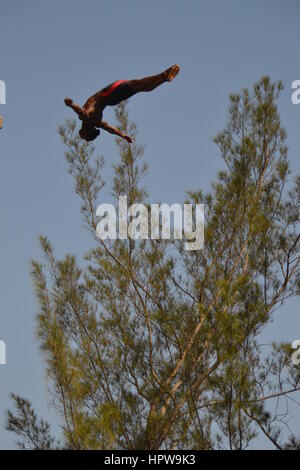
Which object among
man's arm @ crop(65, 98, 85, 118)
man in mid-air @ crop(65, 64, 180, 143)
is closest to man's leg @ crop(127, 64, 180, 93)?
man in mid-air @ crop(65, 64, 180, 143)

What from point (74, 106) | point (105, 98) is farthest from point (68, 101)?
point (105, 98)

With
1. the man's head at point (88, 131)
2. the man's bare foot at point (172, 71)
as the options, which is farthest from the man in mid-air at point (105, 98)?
the man's bare foot at point (172, 71)

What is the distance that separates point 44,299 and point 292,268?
171cm

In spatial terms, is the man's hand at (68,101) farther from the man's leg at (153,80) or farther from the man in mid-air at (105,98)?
the man's leg at (153,80)

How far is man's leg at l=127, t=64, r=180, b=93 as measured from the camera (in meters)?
4.92

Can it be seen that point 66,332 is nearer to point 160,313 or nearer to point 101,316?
point 101,316

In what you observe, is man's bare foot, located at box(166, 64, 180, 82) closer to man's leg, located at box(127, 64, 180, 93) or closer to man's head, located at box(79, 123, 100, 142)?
man's leg, located at box(127, 64, 180, 93)

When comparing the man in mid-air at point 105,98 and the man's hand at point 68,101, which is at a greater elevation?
the man in mid-air at point 105,98

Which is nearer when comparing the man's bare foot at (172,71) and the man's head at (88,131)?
the man's bare foot at (172,71)

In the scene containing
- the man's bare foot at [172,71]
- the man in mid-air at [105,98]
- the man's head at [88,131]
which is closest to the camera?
the man's bare foot at [172,71]

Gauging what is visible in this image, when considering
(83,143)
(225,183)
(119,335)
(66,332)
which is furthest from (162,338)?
(83,143)

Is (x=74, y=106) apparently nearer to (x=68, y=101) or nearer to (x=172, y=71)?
(x=68, y=101)

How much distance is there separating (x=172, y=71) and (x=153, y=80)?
0.19 metres

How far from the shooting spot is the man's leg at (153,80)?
4.92 metres
